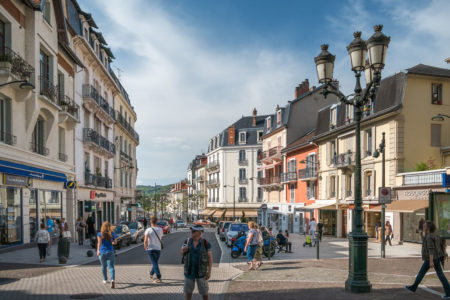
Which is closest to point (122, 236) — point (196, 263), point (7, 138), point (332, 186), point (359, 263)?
point (7, 138)

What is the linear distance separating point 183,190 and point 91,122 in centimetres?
8687

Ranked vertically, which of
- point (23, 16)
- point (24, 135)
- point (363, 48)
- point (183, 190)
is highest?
point (23, 16)

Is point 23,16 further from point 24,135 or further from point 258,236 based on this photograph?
point 258,236

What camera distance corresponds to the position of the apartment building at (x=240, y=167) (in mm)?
67188

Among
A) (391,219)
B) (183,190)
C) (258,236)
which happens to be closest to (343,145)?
(391,219)

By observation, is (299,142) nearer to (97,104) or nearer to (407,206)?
(407,206)

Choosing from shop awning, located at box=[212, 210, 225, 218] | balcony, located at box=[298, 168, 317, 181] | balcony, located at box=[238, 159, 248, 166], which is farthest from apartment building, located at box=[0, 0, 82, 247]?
shop awning, located at box=[212, 210, 225, 218]

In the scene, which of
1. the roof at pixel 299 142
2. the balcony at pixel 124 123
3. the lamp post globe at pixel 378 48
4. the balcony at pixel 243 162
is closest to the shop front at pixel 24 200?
the lamp post globe at pixel 378 48

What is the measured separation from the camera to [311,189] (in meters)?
36.8

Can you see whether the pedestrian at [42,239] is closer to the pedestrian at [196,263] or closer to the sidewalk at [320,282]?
the sidewalk at [320,282]

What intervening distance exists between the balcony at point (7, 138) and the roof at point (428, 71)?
809 inches

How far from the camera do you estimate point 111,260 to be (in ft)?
33.7

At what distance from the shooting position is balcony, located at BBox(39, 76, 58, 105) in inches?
787

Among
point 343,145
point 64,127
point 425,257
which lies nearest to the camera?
point 425,257
